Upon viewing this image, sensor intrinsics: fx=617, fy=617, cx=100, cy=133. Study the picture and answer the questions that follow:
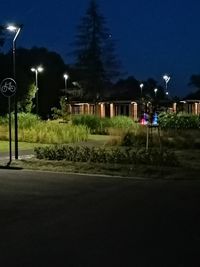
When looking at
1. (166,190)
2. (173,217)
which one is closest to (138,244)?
(173,217)

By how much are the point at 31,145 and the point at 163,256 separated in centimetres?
2231

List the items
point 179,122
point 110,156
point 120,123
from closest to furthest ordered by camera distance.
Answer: point 110,156
point 120,123
point 179,122

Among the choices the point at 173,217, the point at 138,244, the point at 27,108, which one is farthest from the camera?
the point at 27,108

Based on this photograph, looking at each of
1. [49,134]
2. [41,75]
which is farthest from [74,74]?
[49,134]

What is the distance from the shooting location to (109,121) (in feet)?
148

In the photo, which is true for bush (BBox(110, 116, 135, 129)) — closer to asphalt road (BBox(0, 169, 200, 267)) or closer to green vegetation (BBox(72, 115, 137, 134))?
green vegetation (BBox(72, 115, 137, 134))

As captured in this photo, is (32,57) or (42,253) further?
(32,57)

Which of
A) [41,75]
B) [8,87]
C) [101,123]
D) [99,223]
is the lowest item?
[99,223]

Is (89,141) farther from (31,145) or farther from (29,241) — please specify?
(29,241)

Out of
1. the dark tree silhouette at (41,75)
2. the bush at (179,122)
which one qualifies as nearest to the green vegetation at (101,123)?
the bush at (179,122)

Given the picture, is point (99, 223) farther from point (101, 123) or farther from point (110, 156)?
point (101, 123)

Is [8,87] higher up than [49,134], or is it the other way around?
[8,87]

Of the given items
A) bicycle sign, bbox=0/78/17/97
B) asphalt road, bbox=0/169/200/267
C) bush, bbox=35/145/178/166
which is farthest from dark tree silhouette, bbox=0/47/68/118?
asphalt road, bbox=0/169/200/267

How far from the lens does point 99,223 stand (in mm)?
9820
